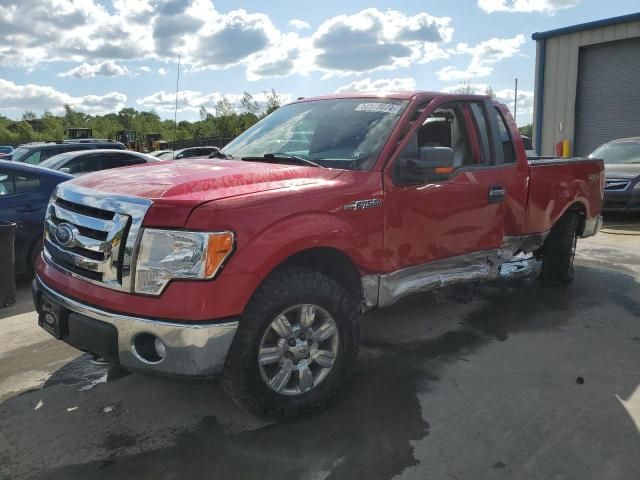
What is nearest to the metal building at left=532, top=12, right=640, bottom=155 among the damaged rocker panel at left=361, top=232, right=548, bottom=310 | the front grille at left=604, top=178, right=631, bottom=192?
the front grille at left=604, top=178, right=631, bottom=192

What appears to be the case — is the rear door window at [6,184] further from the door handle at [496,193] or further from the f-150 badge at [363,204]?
the door handle at [496,193]

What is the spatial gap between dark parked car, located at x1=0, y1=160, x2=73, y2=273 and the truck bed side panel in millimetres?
5080

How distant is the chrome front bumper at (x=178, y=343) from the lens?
8.77ft

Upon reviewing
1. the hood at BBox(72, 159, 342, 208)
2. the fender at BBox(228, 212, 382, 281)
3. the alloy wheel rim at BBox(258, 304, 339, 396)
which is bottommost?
the alloy wheel rim at BBox(258, 304, 339, 396)

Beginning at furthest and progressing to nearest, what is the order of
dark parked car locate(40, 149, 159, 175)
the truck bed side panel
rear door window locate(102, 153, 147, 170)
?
rear door window locate(102, 153, 147, 170)
dark parked car locate(40, 149, 159, 175)
the truck bed side panel

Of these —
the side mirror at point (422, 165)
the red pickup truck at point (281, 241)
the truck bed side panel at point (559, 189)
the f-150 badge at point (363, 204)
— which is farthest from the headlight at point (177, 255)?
the truck bed side panel at point (559, 189)

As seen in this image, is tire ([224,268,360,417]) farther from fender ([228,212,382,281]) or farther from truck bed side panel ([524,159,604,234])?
truck bed side panel ([524,159,604,234])

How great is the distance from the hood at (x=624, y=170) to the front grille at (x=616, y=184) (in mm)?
97

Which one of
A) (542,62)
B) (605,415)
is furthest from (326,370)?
(542,62)

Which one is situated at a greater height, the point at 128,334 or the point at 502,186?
the point at 502,186

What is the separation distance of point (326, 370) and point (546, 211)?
3117 millimetres

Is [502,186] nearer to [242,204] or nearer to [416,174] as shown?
[416,174]

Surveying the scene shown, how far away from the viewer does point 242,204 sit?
2822 mm

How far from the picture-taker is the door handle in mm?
4441
